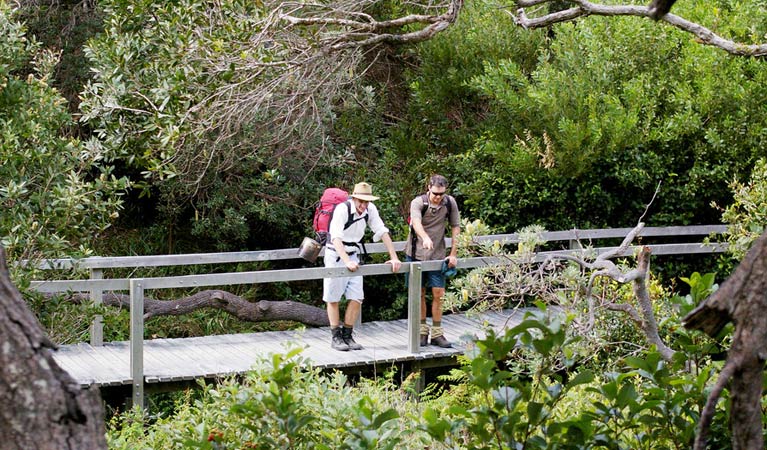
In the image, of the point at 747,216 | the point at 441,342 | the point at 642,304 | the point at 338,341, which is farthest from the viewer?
the point at 441,342

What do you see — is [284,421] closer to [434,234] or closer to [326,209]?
[326,209]

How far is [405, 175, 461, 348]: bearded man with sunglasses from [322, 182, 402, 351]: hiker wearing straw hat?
0.39 meters

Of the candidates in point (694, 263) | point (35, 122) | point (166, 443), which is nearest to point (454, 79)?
point (694, 263)

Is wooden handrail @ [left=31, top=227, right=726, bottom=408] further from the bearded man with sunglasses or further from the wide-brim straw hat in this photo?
the wide-brim straw hat

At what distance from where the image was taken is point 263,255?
10938 millimetres

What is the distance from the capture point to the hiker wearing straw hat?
367 inches

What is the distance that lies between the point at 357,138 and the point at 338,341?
237 inches

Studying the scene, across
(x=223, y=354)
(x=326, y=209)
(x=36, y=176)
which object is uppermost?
(x=36, y=176)

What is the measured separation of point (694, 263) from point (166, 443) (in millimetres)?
9146

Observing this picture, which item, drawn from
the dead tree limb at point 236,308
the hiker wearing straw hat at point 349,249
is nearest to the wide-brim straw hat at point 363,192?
the hiker wearing straw hat at point 349,249

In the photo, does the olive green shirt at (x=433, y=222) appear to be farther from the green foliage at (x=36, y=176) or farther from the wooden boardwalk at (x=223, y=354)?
the green foliage at (x=36, y=176)

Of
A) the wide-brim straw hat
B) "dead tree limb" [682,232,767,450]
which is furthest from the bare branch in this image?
"dead tree limb" [682,232,767,450]

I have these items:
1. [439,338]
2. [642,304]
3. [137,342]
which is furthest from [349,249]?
[642,304]

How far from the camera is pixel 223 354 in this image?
9.66m
